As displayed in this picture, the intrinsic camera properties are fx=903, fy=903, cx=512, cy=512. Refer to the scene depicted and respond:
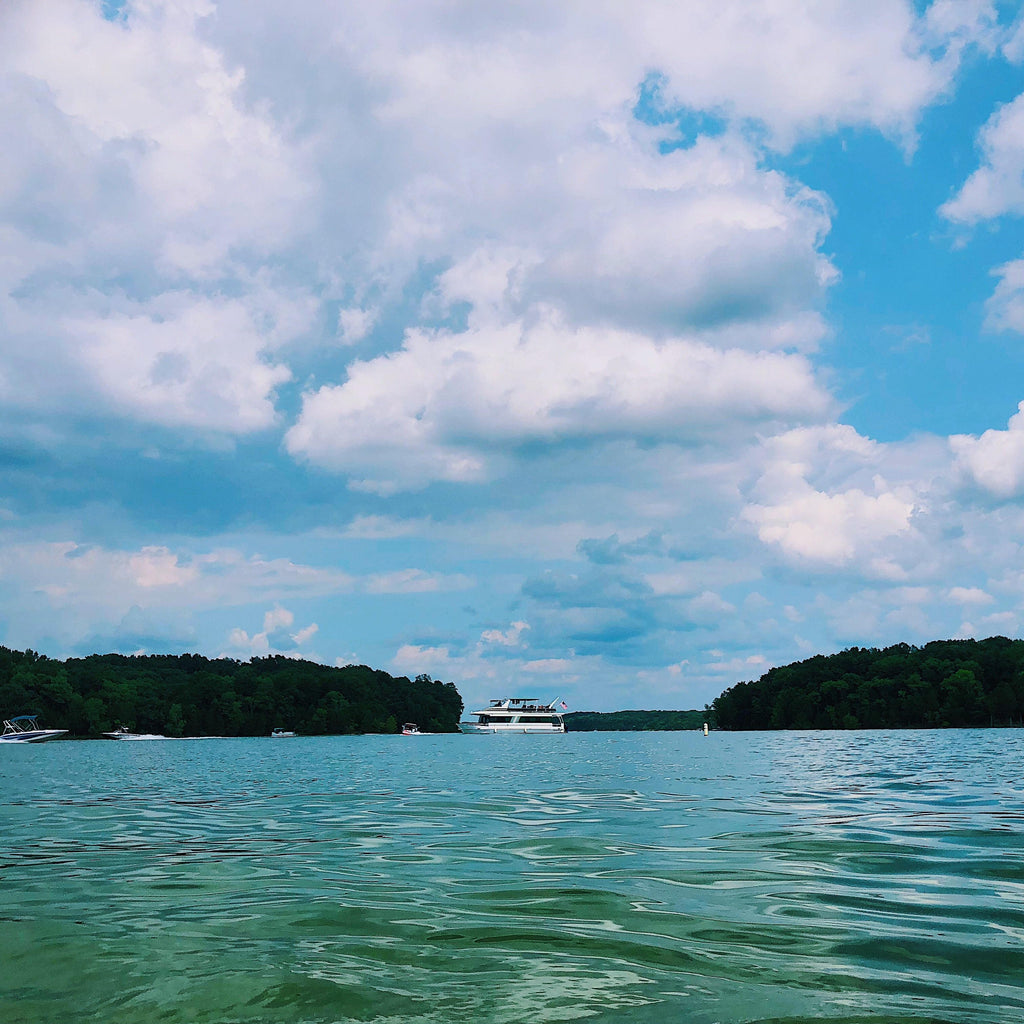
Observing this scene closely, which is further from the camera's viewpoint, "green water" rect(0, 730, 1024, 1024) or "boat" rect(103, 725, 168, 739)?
"boat" rect(103, 725, 168, 739)

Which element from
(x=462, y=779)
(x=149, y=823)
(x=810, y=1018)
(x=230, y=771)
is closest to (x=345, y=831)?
(x=149, y=823)

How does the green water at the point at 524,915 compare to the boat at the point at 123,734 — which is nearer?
the green water at the point at 524,915

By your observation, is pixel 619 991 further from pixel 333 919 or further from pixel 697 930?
pixel 333 919

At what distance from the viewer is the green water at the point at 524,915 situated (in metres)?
7.71

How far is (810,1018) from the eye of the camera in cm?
710

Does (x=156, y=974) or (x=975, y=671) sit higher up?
(x=975, y=671)

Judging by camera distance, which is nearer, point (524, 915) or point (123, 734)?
point (524, 915)

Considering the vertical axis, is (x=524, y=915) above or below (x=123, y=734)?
above

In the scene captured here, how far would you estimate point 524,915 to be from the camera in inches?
428

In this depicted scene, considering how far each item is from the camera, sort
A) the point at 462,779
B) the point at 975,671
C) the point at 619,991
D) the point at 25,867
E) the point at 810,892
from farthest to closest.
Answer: the point at 975,671 → the point at 462,779 → the point at 25,867 → the point at 810,892 → the point at 619,991

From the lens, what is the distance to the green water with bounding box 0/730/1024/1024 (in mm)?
7711

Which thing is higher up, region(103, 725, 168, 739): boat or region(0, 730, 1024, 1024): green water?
region(0, 730, 1024, 1024): green water

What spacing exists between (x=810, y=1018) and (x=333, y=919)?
5.89m

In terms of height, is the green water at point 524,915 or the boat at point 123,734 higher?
the green water at point 524,915
